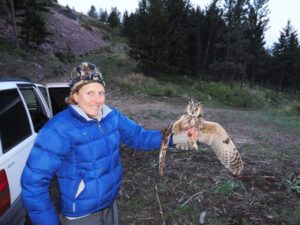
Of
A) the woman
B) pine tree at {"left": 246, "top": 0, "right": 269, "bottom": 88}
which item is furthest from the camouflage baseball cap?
pine tree at {"left": 246, "top": 0, "right": 269, "bottom": 88}

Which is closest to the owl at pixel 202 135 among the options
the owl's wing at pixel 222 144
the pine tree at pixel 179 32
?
the owl's wing at pixel 222 144

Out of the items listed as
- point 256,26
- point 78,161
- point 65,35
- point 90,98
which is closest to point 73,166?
point 78,161

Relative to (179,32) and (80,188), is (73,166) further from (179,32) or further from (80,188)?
(179,32)

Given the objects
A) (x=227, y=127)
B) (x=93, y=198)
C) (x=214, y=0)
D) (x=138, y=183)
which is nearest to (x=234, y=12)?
(x=214, y=0)

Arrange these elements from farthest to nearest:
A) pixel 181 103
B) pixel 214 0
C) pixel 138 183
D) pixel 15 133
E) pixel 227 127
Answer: pixel 214 0 < pixel 181 103 < pixel 227 127 < pixel 138 183 < pixel 15 133

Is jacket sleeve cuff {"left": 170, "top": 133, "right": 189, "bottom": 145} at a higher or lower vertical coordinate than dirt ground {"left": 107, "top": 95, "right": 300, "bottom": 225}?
higher

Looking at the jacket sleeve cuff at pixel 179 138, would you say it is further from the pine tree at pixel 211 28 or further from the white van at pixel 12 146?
the pine tree at pixel 211 28

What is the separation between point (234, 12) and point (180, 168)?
118 ft

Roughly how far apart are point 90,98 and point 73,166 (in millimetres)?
459

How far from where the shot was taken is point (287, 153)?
779cm

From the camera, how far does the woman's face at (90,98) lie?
7.95ft

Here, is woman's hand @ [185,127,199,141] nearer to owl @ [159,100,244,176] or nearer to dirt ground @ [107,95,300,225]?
owl @ [159,100,244,176]

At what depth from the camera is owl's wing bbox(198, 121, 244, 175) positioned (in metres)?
3.72

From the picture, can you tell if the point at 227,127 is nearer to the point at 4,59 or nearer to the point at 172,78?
the point at 4,59
